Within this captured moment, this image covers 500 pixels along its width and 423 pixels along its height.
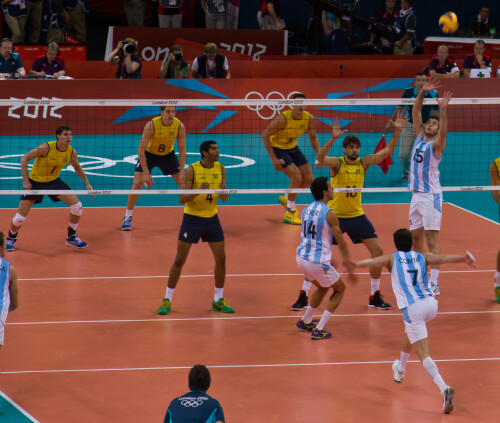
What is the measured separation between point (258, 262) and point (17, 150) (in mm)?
9747

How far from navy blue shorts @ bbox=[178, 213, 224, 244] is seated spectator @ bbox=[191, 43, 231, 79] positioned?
12.1m

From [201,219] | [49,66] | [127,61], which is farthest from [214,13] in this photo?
[201,219]

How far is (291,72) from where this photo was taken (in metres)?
25.5

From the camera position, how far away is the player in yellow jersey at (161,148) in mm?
15414

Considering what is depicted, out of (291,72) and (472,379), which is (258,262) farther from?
(291,72)

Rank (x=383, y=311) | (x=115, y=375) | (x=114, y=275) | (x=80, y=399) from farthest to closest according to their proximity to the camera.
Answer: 1. (x=114, y=275)
2. (x=383, y=311)
3. (x=115, y=375)
4. (x=80, y=399)

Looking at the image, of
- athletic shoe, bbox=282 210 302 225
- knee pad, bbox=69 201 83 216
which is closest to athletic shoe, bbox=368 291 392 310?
athletic shoe, bbox=282 210 302 225

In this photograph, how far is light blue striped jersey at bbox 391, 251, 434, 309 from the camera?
378 inches

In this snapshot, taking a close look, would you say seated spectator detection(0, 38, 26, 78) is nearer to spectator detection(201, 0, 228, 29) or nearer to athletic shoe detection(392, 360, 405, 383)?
spectator detection(201, 0, 228, 29)

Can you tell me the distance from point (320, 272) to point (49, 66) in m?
14.1

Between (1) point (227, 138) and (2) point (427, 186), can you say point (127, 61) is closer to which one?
(1) point (227, 138)

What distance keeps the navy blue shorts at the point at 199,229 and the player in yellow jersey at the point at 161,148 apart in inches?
126

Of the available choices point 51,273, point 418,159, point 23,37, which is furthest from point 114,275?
point 23,37

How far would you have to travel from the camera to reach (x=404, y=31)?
1126 inches
